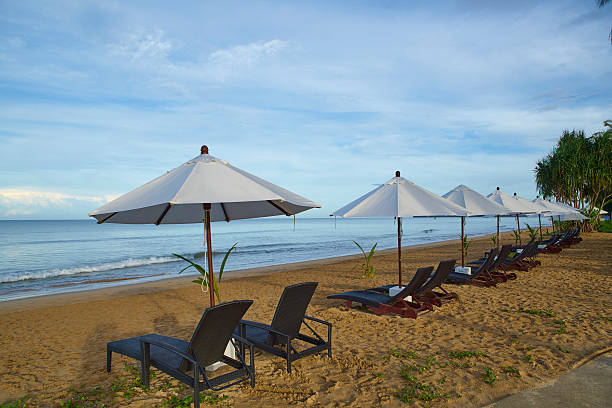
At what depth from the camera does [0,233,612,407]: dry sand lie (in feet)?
10.3

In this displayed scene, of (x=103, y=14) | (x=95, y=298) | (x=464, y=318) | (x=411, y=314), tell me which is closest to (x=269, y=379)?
(x=411, y=314)

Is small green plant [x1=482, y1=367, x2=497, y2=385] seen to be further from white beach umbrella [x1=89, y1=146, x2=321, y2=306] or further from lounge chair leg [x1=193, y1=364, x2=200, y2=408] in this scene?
lounge chair leg [x1=193, y1=364, x2=200, y2=408]

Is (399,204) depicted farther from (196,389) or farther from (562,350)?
(196,389)

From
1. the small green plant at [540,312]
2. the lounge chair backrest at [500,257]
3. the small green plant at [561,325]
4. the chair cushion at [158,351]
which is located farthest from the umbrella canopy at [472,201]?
the chair cushion at [158,351]

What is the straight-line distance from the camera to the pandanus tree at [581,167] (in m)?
22.8

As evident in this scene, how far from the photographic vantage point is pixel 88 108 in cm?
1605

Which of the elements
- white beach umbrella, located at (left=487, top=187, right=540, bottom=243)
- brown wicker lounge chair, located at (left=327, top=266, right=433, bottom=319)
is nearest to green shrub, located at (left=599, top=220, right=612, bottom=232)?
white beach umbrella, located at (left=487, top=187, right=540, bottom=243)

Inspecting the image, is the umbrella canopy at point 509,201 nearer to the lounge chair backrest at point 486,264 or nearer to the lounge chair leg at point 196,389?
the lounge chair backrest at point 486,264

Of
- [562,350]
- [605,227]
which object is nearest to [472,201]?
[562,350]

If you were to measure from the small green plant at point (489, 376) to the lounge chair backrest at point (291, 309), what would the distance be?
5.63 feet

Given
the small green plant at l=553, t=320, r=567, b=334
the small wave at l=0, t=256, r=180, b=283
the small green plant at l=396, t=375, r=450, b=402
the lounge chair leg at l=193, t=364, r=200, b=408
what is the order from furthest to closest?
the small wave at l=0, t=256, r=180, b=283
the small green plant at l=553, t=320, r=567, b=334
the small green plant at l=396, t=375, r=450, b=402
the lounge chair leg at l=193, t=364, r=200, b=408

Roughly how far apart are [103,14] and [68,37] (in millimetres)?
3145

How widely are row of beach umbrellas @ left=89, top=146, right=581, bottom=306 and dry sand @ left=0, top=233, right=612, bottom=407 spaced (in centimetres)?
126

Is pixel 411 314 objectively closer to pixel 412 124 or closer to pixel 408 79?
pixel 408 79
